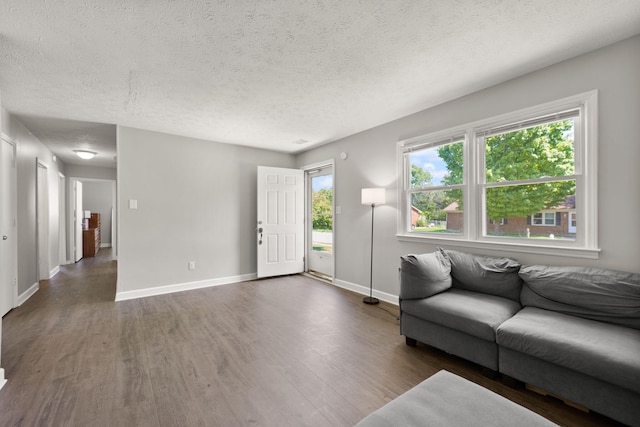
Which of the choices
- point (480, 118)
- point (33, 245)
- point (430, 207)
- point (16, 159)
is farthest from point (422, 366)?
point (33, 245)

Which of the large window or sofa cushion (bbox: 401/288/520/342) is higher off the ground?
the large window

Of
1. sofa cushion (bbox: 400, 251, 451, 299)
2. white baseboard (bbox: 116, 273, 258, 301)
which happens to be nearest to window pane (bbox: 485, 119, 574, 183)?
sofa cushion (bbox: 400, 251, 451, 299)

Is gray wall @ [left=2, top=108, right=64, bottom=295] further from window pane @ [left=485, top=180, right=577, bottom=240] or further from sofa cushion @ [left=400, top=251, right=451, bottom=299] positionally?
window pane @ [left=485, top=180, right=577, bottom=240]

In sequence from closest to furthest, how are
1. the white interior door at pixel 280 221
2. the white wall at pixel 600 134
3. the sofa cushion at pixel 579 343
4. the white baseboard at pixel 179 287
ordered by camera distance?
the sofa cushion at pixel 579 343 → the white wall at pixel 600 134 → the white baseboard at pixel 179 287 → the white interior door at pixel 280 221

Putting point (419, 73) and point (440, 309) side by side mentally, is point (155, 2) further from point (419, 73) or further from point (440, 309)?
point (440, 309)

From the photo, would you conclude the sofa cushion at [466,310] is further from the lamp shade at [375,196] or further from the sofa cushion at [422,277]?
the lamp shade at [375,196]

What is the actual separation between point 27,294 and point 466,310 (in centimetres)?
558

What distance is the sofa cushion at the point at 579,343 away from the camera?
5.04ft

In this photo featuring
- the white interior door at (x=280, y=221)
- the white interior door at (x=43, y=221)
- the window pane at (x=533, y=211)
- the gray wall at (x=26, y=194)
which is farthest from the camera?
the white interior door at (x=280, y=221)

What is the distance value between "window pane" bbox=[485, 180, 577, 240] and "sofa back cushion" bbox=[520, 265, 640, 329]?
0.40 metres

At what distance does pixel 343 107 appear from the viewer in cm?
340

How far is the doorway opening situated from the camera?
5.21 meters

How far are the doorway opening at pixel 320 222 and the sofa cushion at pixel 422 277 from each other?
2301mm

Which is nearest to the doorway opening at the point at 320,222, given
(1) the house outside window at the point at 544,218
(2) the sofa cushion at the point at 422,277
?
(2) the sofa cushion at the point at 422,277
